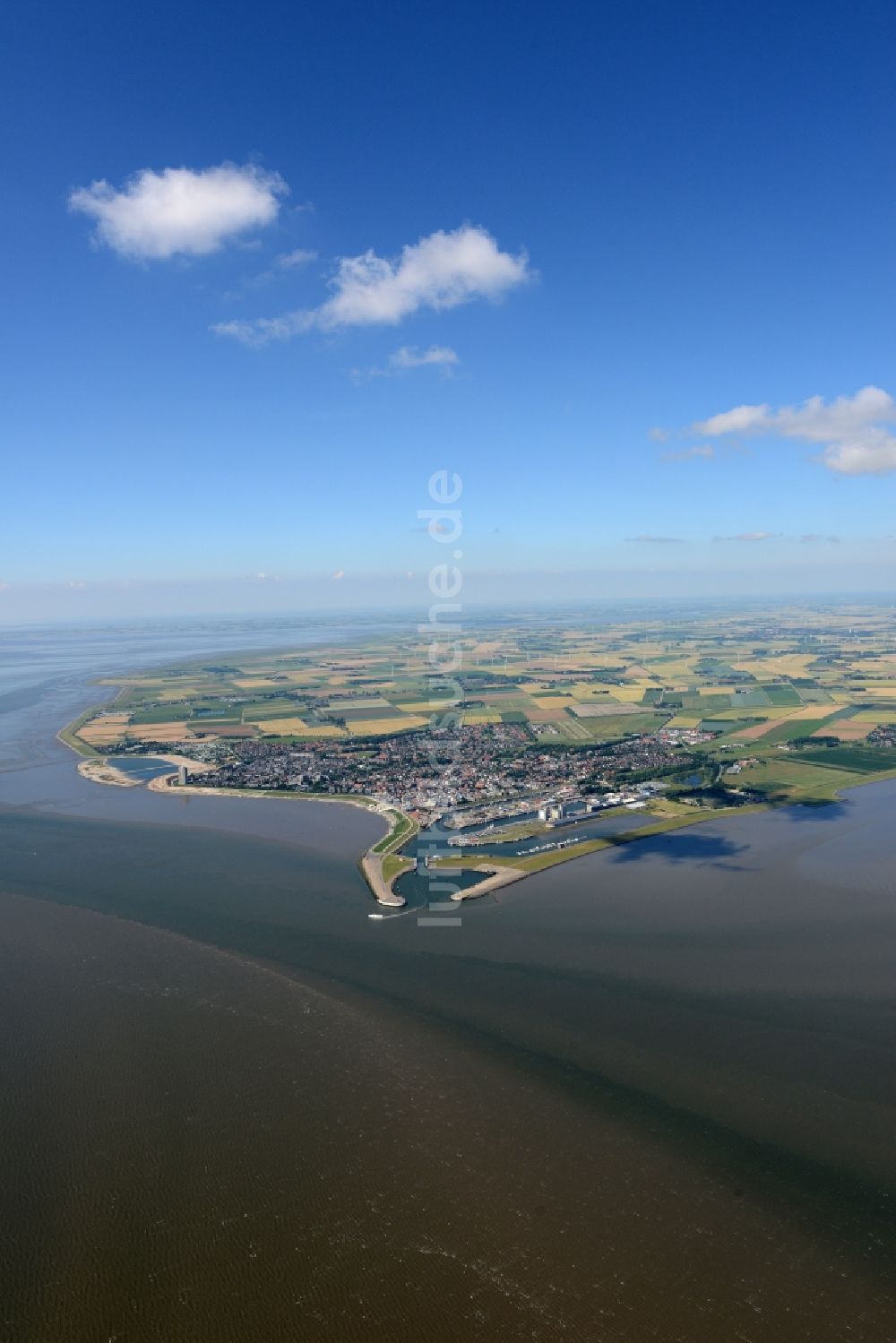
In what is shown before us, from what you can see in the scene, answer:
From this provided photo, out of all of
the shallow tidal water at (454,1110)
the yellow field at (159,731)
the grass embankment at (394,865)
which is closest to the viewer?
the shallow tidal water at (454,1110)

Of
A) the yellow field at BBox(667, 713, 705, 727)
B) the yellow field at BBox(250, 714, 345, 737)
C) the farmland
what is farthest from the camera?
the yellow field at BBox(250, 714, 345, 737)

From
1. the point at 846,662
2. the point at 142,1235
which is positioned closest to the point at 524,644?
the point at 846,662

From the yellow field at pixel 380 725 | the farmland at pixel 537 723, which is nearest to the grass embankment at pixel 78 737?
the farmland at pixel 537 723

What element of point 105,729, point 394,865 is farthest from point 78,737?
point 394,865

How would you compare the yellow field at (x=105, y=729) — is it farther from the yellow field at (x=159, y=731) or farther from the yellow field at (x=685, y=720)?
the yellow field at (x=685, y=720)

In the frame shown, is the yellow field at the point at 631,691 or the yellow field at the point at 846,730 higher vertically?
the yellow field at the point at 631,691

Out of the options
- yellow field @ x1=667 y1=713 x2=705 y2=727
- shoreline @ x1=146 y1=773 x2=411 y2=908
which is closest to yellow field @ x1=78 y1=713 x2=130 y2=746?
shoreline @ x1=146 y1=773 x2=411 y2=908

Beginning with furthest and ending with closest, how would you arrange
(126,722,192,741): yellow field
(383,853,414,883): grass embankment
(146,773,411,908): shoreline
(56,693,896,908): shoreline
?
(126,722,192,741): yellow field
(383,853,414,883): grass embankment
(56,693,896,908): shoreline
(146,773,411,908): shoreline

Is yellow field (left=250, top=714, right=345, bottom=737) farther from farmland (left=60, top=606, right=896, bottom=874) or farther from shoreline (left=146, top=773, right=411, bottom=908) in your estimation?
shoreline (left=146, top=773, right=411, bottom=908)
